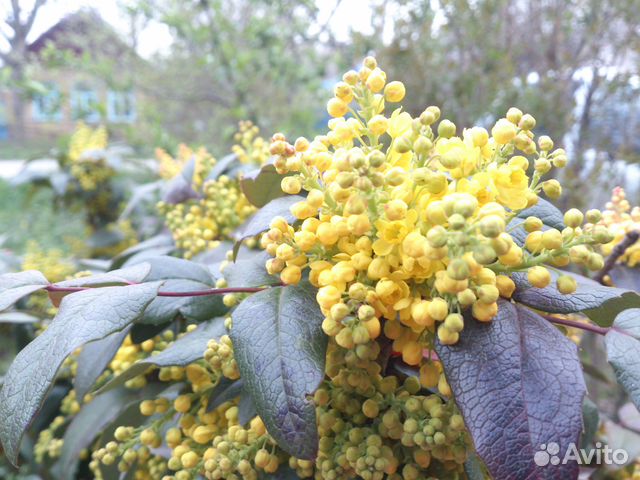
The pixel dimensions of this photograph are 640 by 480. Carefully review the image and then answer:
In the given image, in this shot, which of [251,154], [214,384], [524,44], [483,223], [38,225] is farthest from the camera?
[38,225]

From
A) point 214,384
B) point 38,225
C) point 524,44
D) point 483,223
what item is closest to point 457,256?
point 483,223

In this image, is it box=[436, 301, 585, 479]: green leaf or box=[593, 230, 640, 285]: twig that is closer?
box=[436, 301, 585, 479]: green leaf

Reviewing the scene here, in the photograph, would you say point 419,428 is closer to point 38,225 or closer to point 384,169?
point 384,169

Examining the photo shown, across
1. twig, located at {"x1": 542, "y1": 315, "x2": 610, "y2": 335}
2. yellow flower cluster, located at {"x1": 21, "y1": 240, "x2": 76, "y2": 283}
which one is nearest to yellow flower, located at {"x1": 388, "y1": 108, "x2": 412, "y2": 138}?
twig, located at {"x1": 542, "y1": 315, "x2": 610, "y2": 335}

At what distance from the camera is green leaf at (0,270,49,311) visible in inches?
18.7

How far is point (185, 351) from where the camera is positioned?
0.54 meters

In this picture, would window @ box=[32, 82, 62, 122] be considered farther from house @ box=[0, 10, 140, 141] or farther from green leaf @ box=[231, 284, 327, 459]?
green leaf @ box=[231, 284, 327, 459]

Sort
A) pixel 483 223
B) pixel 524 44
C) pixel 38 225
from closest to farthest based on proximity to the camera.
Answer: pixel 483 223
pixel 524 44
pixel 38 225

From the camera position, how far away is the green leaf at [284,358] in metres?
0.41

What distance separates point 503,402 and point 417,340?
98mm

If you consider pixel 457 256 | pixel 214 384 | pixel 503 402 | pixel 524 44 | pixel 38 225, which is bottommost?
pixel 38 225

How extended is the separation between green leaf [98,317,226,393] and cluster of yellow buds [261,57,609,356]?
13 cm

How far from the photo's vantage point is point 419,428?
461mm

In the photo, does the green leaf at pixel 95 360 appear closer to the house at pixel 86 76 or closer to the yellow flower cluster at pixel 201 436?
the yellow flower cluster at pixel 201 436
